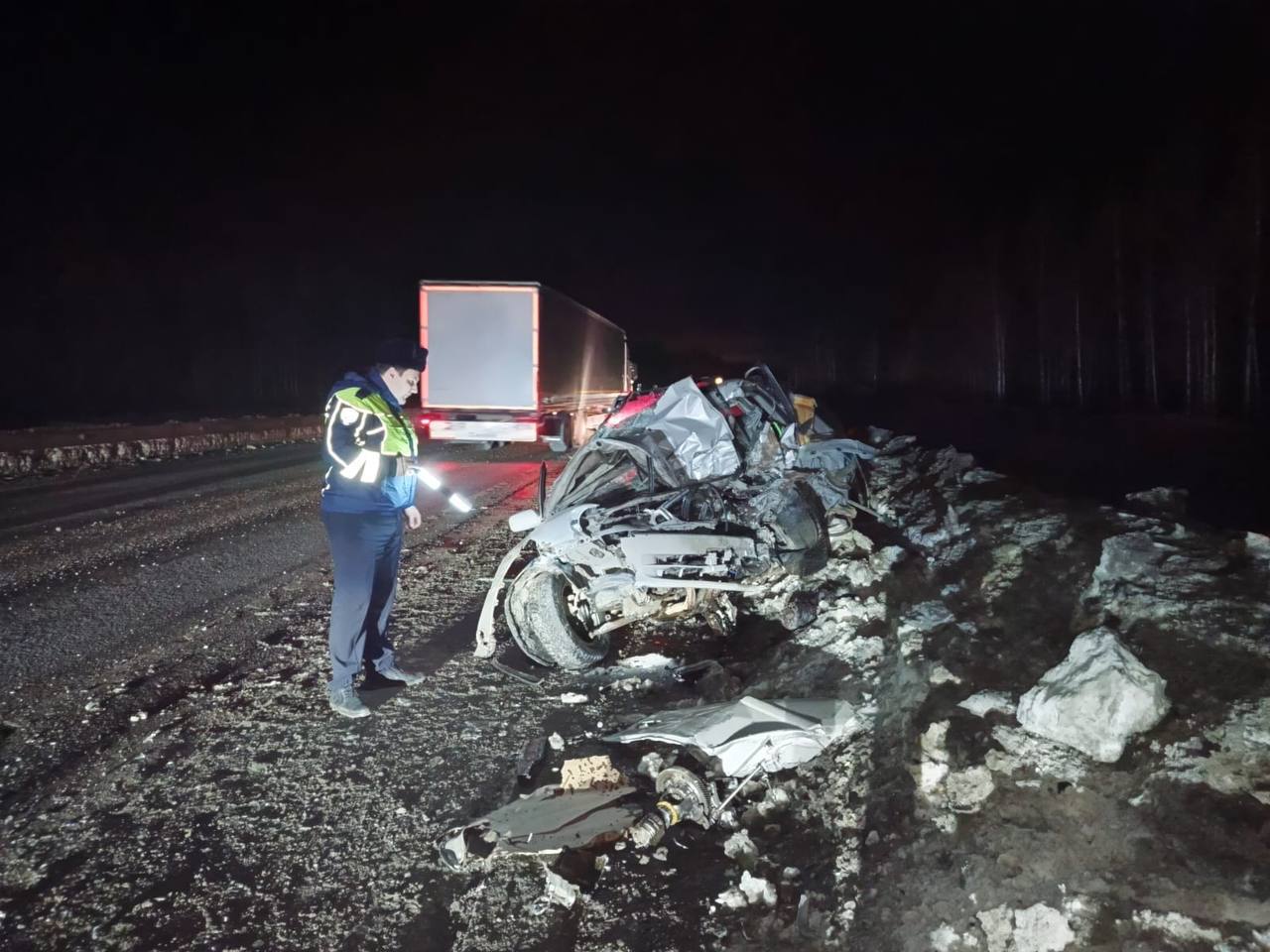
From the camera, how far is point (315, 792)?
11.6 ft

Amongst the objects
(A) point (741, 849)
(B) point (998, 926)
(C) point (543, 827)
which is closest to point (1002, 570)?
(A) point (741, 849)

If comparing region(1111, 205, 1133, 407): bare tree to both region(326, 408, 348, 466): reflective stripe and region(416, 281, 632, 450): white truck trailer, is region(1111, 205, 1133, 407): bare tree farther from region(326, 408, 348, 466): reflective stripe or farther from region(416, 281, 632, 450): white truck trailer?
region(326, 408, 348, 466): reflective stripe

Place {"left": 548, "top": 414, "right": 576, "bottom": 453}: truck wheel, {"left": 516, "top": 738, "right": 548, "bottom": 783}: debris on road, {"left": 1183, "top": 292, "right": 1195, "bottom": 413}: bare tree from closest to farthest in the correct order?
{"left": 516, "top": 738, "right": 548, "bottom": 783}: debris on road < {"left": 548, "top": 414, "right": 576, "bottom": 453}: truck wheel < {"left": 1183, "top": 292, "right": 1195, "bottom": 413}: bare tree

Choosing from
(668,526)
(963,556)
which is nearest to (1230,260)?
(963,556)

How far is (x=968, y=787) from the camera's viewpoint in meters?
3.06

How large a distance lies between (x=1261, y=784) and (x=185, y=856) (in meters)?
3.88

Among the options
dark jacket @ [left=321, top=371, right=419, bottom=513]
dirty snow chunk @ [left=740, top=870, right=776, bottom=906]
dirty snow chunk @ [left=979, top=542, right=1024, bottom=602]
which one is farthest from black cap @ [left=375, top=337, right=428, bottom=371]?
dirty snow chunk @ [left=979, top=542, right=1024, bottom=602]

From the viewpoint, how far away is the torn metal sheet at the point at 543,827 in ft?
9.93

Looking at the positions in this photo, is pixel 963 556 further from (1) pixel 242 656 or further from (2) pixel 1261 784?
(1) pixel 242 656

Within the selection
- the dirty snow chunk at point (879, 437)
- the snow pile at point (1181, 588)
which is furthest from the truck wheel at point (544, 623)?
the dirty snow chunk at point (879, 437)

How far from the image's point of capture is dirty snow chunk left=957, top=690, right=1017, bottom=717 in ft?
11.5

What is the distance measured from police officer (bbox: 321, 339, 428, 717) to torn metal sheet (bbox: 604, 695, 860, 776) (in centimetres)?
156

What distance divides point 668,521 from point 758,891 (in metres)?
2.61

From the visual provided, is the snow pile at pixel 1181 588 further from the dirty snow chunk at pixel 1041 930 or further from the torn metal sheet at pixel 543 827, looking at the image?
the torn metal sheet at pixel 543 827
